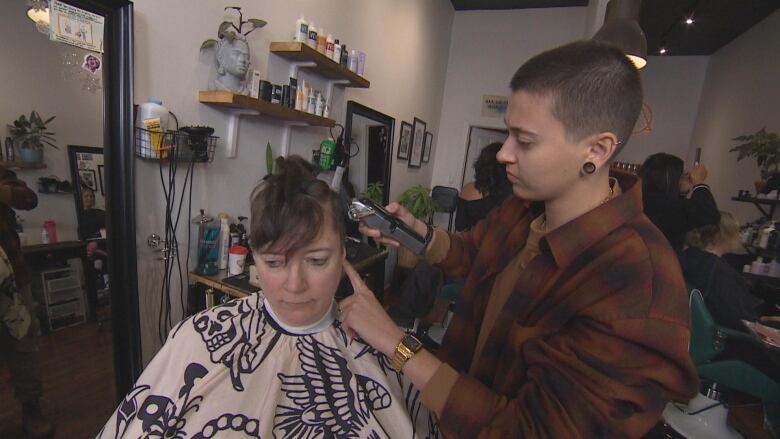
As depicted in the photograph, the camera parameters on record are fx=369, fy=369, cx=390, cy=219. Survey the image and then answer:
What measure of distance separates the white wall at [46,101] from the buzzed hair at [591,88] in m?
1.38

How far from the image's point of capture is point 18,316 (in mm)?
1205

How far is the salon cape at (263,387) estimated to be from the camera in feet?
2.72

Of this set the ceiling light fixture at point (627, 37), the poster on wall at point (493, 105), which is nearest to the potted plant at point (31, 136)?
the ceiling light fixture at point (627, 37)

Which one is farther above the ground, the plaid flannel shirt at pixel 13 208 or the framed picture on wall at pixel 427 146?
the framed picture on wall at pixel 427 146

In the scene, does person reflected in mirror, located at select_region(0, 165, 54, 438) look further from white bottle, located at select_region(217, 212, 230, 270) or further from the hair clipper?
the hair clipper

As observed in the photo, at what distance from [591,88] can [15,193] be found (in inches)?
61.4

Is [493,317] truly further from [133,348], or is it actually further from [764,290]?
[764,290]

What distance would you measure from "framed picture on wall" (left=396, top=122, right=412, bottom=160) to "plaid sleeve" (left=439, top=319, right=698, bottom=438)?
10.2 feet

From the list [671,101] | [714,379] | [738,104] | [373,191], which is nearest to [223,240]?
[373,191]

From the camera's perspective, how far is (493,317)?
0.89m

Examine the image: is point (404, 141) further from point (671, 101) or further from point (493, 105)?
point (671, 101)

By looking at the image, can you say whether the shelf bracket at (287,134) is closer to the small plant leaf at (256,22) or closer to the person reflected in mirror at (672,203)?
the small plant leaf at (256,22)

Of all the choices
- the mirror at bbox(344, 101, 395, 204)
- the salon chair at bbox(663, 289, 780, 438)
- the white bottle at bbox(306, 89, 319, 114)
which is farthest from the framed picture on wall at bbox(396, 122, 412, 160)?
the salon chair at bbox(663, 289, 780, 438)

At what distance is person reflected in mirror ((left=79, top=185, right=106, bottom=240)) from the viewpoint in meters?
1.26
